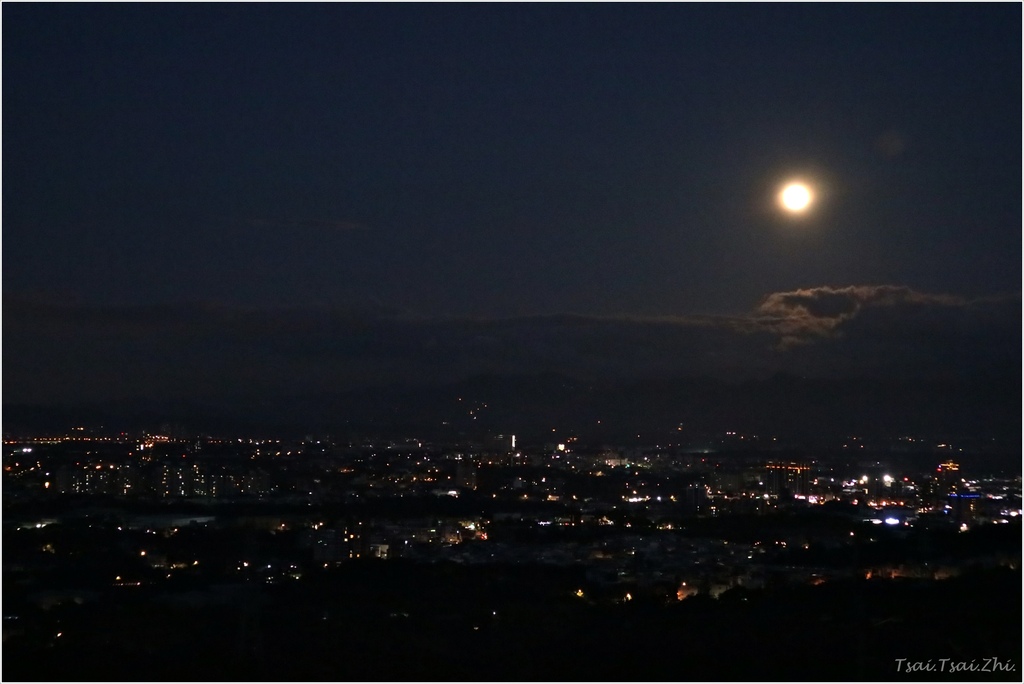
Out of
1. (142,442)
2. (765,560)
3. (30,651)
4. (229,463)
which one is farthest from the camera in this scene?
(142,442)

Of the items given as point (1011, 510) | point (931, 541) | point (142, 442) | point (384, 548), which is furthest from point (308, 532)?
point (1011, 510)

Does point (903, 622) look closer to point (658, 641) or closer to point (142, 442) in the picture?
point (658, 641)

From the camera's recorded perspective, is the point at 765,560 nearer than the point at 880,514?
Yes

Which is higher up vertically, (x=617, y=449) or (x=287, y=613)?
(x=617, y=449)

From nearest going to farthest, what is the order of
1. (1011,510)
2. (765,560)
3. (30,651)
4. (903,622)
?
1. (30,651)
2. (903,622)
3. (765,560)
4. (1011,510)

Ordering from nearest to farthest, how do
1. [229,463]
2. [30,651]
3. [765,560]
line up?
[30,651] → [765,560] → [229,463]

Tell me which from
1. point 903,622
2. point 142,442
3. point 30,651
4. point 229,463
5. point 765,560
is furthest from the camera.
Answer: point 142,442

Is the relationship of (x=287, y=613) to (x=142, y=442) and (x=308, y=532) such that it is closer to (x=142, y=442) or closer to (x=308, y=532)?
(x=308, y=532)

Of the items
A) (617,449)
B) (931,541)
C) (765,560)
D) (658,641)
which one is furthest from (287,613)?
(617,449)

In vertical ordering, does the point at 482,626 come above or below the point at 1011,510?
below
